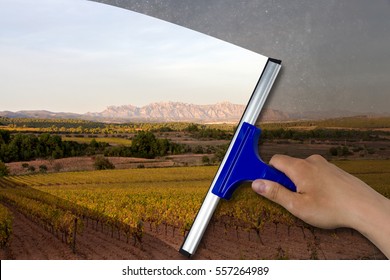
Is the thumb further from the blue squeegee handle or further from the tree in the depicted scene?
the tree

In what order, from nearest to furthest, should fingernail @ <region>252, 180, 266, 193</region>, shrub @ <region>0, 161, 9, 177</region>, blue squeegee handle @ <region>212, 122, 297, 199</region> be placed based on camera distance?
1. fingernail @ <region>252, 180, 266, 193</region>
2. blue squeegee handle @ <region>212, 122, 297, 199</region>
3. shrub @ <region>0, 161, 9, 177</region>

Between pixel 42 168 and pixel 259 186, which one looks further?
pixel 42 168

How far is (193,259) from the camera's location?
278 cm

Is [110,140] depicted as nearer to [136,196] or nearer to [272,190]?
[136,196]

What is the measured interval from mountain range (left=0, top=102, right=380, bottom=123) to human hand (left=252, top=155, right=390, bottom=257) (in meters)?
0.90

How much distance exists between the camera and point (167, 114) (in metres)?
2.81

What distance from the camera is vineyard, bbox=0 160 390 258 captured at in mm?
2777

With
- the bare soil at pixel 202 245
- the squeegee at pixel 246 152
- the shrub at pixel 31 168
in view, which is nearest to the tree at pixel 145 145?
the bare soil at pixel 202 245

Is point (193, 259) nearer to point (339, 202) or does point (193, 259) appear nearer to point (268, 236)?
point (268, 236)

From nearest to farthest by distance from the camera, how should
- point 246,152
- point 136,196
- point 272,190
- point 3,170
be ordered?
point 272,190 → point 246,152 → point 3,170 → point 136,196

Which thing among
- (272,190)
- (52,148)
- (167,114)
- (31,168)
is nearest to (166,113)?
(167,114)

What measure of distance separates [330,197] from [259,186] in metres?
0.29

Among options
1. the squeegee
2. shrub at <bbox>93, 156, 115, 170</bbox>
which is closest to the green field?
shrub at <bbox>93, 156, 115, 170</bbox>

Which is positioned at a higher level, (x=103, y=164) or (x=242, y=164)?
(x=242, y=164)
